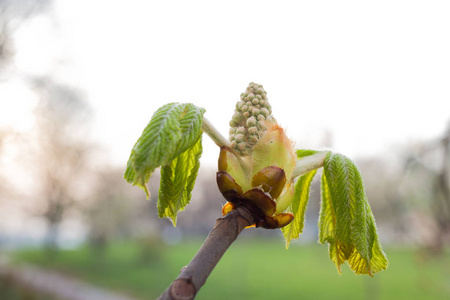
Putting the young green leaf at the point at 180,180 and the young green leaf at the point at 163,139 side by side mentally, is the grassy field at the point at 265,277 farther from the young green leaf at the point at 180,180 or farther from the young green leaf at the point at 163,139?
the young green leaf at the point at 163,139

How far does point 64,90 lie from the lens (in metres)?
14.5

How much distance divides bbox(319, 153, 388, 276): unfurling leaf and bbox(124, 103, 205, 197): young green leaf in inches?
10.8

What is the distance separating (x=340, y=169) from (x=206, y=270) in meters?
0.35

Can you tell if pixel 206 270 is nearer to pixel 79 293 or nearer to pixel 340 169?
pixel 340 169

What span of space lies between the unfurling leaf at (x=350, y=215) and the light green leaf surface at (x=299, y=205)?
75mm

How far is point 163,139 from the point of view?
59 centimetres

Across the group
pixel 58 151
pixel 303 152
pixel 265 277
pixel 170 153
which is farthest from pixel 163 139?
pixel 265 277

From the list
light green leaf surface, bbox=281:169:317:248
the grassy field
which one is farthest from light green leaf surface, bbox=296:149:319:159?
the grassy field

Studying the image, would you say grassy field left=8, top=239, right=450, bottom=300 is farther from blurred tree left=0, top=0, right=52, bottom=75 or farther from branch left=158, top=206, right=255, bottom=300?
branch left=158, top=206, right=255, bottom=300

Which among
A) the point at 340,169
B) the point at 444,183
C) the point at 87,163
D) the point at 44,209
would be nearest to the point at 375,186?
the point at 87,163

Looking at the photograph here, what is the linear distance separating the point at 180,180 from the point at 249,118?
→ 0.17m

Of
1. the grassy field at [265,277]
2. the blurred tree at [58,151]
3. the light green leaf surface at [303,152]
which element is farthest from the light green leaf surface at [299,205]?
the blurred tree at [58,151]

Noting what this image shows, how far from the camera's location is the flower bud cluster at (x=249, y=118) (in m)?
0.68

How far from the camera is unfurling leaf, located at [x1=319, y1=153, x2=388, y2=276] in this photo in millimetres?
733
